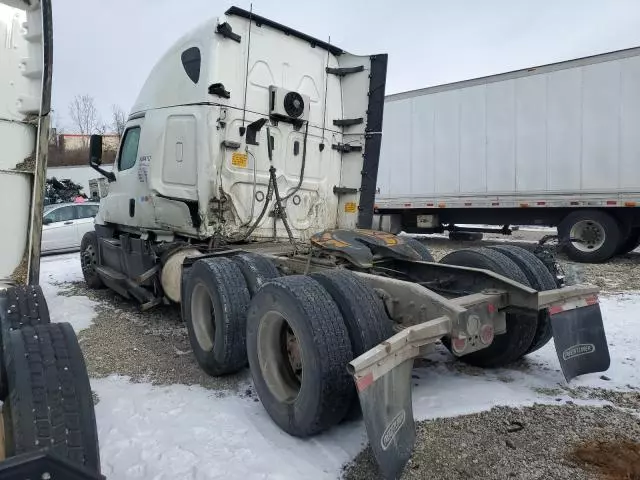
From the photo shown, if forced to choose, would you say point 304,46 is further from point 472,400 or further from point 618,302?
point 618,302

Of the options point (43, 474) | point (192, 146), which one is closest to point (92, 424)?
point (43, 474)

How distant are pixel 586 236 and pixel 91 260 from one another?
9.90m

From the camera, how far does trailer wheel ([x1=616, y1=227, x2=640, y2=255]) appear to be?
10.8m

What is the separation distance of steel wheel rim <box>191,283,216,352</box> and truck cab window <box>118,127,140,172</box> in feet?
8.60

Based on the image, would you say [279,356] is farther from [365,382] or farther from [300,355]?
[365,382]

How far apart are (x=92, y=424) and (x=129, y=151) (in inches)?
208

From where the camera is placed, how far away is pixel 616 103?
10141mm

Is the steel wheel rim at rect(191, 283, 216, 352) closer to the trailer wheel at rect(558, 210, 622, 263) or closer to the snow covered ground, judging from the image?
the snow covered ground

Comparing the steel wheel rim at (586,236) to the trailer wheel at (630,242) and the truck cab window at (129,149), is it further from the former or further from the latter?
the truck cab window at (129,149)

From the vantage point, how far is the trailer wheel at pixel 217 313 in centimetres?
400

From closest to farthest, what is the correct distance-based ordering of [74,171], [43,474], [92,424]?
[43,474], [92,424], [74,171]

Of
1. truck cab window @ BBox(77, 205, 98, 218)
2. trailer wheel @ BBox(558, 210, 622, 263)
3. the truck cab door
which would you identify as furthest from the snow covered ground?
truck cab window @ BBox(77, 205, 98, 218)

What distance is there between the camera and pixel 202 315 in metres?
4.56

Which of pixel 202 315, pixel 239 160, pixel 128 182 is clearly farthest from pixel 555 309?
pixel 128 182
